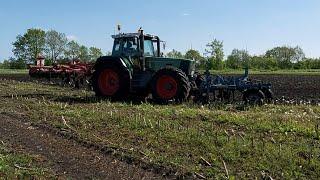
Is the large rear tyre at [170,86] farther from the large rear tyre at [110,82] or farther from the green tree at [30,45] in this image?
the green tree at [30,45]

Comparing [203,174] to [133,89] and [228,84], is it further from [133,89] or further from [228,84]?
[133,89]

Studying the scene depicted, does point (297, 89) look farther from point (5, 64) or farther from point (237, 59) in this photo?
point (5, 64)

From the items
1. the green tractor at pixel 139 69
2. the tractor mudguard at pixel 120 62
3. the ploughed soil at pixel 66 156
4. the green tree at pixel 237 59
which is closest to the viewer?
the ploughed soil at pixel 66 156

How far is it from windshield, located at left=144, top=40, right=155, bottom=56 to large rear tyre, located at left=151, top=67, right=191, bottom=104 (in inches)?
59.6

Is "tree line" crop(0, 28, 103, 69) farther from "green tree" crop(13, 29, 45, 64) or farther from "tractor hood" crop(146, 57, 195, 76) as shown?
"tractor hood" crop(146, 57, 195, 76)

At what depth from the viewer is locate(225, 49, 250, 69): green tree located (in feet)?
271

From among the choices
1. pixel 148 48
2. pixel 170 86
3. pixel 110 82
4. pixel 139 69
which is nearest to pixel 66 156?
pixel 170 86

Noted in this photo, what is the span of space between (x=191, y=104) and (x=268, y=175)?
8.75m

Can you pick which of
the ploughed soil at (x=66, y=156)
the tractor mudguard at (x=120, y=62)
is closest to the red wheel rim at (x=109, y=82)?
the tractor mudguard at (x=120, y=62)

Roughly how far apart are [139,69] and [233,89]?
350cm

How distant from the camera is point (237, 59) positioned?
89688 mm

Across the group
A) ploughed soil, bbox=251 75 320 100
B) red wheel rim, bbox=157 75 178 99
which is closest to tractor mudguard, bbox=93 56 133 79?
red wheel rim, bbox=157 75 178 99

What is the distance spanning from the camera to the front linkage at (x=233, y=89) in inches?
624

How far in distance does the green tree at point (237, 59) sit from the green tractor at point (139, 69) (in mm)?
63928
